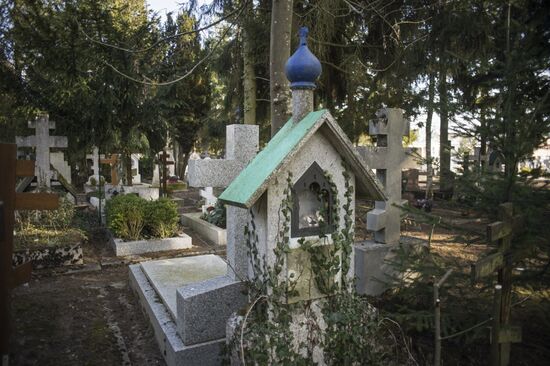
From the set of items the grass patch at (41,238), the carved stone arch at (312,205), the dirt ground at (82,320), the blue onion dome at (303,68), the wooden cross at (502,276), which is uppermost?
the blue onion dome at (303,68)

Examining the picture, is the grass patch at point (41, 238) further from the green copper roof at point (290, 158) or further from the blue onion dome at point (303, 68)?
the blue onion dome at point (303, 68)

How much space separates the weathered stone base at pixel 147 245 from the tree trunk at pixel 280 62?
367 centimetres

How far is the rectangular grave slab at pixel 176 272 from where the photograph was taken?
14.6 ft

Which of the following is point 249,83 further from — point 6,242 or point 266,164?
point 6,242

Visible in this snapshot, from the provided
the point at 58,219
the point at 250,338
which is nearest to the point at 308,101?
the point at 250,338

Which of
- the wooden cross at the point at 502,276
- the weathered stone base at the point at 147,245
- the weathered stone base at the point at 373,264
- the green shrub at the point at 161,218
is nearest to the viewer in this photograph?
the wooden cross at the point at 502,276

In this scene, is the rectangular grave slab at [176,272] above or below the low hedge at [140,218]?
below

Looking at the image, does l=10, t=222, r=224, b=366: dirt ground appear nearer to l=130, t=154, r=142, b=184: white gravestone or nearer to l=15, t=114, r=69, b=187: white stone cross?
l=15, t=114, r=69, b=187: white stone cross

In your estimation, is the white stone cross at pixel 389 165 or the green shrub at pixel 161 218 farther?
the green shrub at pixel 161 218

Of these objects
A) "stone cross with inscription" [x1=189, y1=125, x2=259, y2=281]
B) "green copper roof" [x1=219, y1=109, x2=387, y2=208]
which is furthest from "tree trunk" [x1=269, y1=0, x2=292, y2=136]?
"green copper roof" [x1=219, y1=109, x2=387, y2=208]

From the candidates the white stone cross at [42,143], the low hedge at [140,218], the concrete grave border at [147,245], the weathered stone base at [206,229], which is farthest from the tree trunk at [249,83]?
the white stone cross at [42,143]

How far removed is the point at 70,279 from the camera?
614cm

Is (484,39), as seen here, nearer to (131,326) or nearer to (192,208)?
(131,326)

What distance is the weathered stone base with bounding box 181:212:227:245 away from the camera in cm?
841
